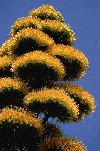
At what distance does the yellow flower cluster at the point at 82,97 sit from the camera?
11.4 m

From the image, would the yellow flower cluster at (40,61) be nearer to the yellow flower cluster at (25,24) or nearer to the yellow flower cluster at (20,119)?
the yellow flower cluster at (20,119)

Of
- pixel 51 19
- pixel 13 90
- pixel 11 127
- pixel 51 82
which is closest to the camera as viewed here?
pixel 11 127

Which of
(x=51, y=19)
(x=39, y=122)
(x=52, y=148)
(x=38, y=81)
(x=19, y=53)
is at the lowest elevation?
(x=52, y=148)

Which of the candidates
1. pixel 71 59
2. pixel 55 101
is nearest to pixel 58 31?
pixel 71 59

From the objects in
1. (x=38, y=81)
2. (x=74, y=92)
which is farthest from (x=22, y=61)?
(x=74, y=92)

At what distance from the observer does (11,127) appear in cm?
1000

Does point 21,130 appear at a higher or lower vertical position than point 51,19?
lower

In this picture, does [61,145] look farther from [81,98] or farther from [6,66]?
[6,66]

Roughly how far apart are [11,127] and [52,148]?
1.13 meters

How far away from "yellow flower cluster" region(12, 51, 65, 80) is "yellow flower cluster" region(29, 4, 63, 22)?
2.93 m

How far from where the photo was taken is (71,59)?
11812 millimetres

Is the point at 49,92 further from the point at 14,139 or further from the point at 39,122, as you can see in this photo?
the point at 14,139

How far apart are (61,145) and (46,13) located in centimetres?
556

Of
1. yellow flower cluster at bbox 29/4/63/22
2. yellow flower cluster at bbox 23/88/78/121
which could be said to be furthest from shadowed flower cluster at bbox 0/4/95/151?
yellow flower cluster at bbox 29/4/63/22
